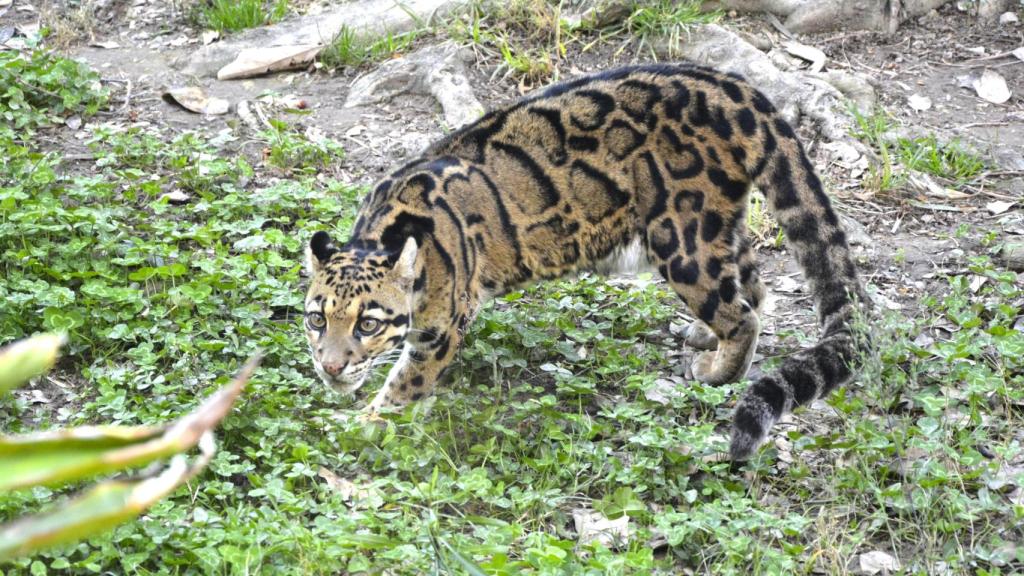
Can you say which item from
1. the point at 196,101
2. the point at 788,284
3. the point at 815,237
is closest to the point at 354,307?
the point at 815,237

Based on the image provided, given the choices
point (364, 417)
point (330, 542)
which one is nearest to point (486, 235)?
point (364, 417)

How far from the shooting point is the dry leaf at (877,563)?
179 inches

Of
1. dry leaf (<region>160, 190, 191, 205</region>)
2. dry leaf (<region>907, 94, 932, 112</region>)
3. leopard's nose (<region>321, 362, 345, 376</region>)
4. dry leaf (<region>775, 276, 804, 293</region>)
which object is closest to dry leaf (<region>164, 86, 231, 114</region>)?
dry leaf (<region>160, 190, 191, 205</region>)

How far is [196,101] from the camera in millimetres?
9203

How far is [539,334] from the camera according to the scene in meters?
6.47

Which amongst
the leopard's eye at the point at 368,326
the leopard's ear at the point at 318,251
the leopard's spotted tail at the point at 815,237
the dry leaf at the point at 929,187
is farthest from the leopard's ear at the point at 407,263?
the dry leaf at the point at 929,187

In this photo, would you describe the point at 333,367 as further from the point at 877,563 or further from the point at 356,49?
the point at 356,49

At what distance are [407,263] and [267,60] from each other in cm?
476

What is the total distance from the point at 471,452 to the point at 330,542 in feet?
3.64

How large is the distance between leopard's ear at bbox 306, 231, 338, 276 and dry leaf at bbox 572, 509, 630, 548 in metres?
1.77

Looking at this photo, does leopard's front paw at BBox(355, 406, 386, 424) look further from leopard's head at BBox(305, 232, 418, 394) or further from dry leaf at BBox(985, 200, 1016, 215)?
dry leaf at BBox(985, 200, 1016, 215)

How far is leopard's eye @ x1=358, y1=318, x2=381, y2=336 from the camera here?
5.46m

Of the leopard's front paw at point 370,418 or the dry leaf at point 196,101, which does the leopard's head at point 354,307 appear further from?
the dry leaf at point 196,101

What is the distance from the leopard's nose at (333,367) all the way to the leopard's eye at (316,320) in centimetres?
21
